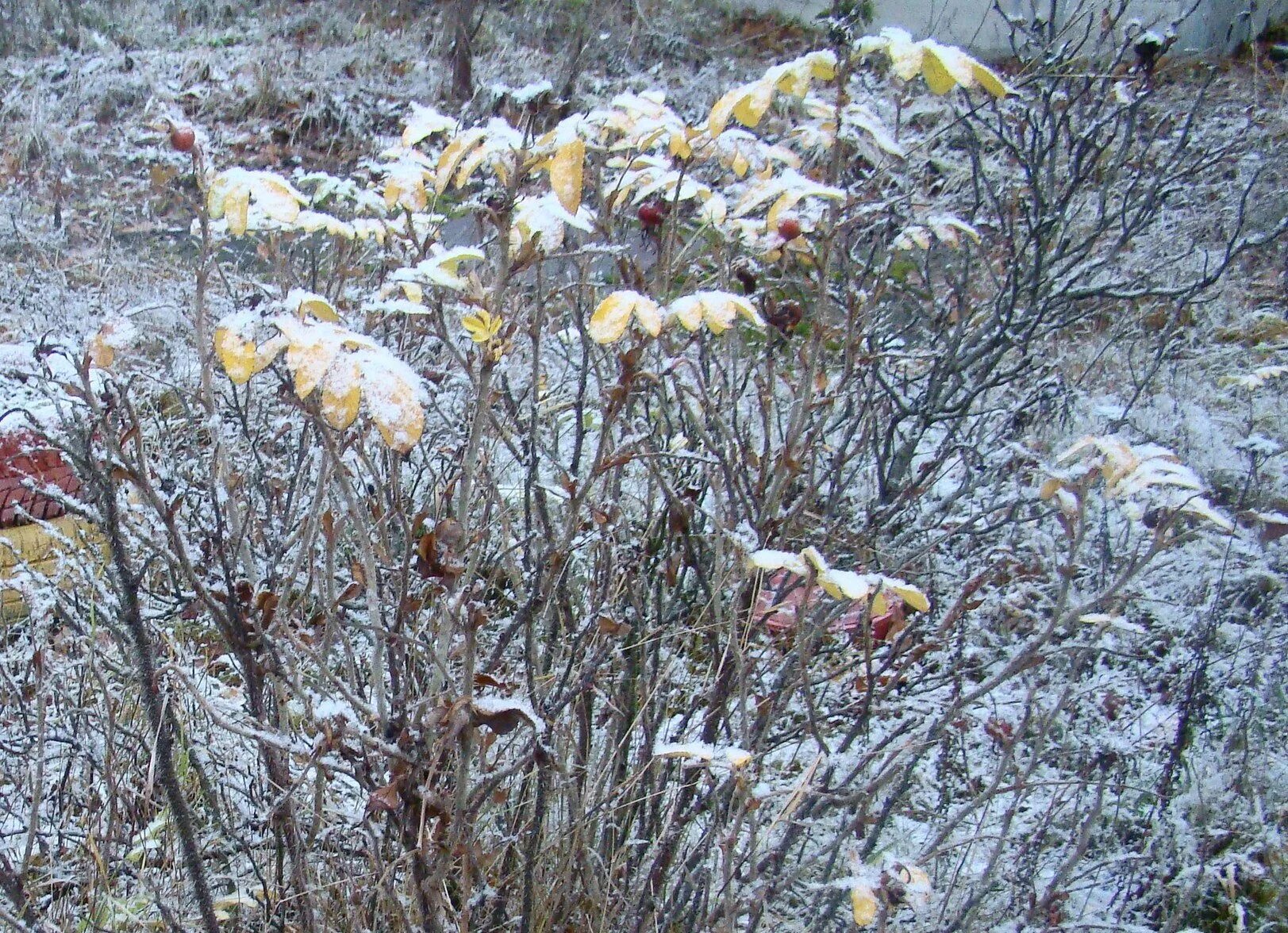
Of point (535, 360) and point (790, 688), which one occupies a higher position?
point (535, 360)

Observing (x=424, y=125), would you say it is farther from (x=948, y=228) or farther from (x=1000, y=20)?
(x=1000, y=20)

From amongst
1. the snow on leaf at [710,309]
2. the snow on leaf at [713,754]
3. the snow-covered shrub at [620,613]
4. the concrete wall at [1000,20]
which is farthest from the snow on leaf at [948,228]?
the concrete wall at [1000,20]

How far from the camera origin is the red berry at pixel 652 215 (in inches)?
76.5

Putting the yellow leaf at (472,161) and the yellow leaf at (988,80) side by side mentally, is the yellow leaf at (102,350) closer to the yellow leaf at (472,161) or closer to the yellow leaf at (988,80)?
the yellow leaf at (472,161)

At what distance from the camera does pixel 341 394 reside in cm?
108

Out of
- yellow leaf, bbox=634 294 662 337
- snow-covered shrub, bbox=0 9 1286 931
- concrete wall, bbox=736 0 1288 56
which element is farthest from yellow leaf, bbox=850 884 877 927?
concrete wall, bbox=736 0 1288 56

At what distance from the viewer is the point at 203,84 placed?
9344mm

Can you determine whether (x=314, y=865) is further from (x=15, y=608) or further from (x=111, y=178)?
(x=111, y=178)

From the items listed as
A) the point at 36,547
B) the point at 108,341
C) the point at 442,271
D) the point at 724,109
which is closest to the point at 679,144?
the point at 724,109

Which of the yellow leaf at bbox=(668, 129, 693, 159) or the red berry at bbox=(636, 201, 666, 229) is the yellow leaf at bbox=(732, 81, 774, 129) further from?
the red berry at bbox=(636, 201, 666, 229)

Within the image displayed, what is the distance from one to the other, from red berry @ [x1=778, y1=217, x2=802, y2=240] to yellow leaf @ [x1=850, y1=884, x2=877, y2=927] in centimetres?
113

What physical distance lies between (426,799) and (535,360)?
754 mm

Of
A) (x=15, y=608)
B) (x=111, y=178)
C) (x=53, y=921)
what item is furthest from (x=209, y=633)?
(x=111, y=178)

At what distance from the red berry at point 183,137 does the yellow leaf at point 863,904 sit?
142cm
